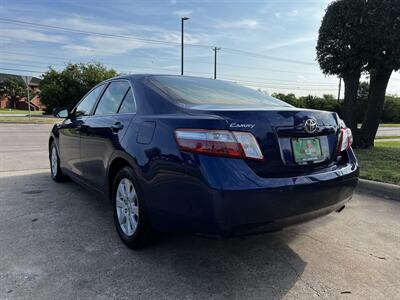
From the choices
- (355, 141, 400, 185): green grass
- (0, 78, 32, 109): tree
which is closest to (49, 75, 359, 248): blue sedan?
(355, 141, 400, 185): green grass

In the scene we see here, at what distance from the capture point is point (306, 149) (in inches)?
104

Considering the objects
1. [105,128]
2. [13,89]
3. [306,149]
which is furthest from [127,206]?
[13,89]

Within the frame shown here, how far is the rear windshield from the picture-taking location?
9.92ft

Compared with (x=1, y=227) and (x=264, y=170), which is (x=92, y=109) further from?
(x=264, y=170)

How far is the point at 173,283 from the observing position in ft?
8.24

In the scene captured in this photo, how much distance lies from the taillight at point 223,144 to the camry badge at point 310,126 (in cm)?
51

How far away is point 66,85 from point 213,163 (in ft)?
112

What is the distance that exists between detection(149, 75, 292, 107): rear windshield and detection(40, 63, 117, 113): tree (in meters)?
30.9

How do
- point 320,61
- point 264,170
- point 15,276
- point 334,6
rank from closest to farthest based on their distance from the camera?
point 264,170 < point 15,276 < point 334,6 < point 320,61

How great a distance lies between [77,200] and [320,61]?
25.5 ft

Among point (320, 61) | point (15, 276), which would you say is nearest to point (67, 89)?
point (320, 61)

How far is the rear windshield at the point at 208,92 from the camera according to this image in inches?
119

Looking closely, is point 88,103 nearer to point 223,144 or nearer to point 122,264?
point 122,264

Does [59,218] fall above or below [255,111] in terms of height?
below
